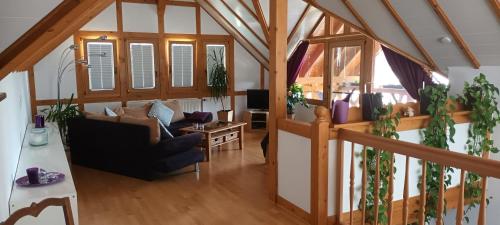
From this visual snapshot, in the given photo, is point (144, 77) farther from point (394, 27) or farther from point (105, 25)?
point (394, 27)

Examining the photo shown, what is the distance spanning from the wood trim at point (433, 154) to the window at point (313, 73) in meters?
4.82

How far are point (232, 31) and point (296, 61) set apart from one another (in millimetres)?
1546

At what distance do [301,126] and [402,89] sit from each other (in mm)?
3414

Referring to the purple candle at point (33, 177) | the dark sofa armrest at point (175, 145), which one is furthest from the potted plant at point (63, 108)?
the purple candle at point (33, 177)

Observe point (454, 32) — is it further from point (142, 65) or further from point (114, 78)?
point (114, 78)

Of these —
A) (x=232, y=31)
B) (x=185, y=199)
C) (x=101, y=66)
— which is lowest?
(x=185, y=199)

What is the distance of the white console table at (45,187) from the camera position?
9.32 feet

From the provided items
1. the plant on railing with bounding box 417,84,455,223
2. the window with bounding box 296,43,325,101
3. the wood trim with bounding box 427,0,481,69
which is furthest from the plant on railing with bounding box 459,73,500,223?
the window with bounding box 296,43,325,101

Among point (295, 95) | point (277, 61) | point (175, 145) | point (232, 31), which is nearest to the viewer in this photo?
point (277, 61)

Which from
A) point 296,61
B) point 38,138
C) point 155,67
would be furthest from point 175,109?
point 38,138

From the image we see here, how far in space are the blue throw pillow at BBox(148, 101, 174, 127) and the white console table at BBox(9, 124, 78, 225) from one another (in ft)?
7.19

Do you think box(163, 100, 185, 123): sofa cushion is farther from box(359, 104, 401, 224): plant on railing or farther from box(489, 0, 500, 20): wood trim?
box(489, 0, 500, 20): wood trim

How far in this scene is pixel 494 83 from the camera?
13.8 feet

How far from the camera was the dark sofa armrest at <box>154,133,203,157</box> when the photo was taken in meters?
4.86
